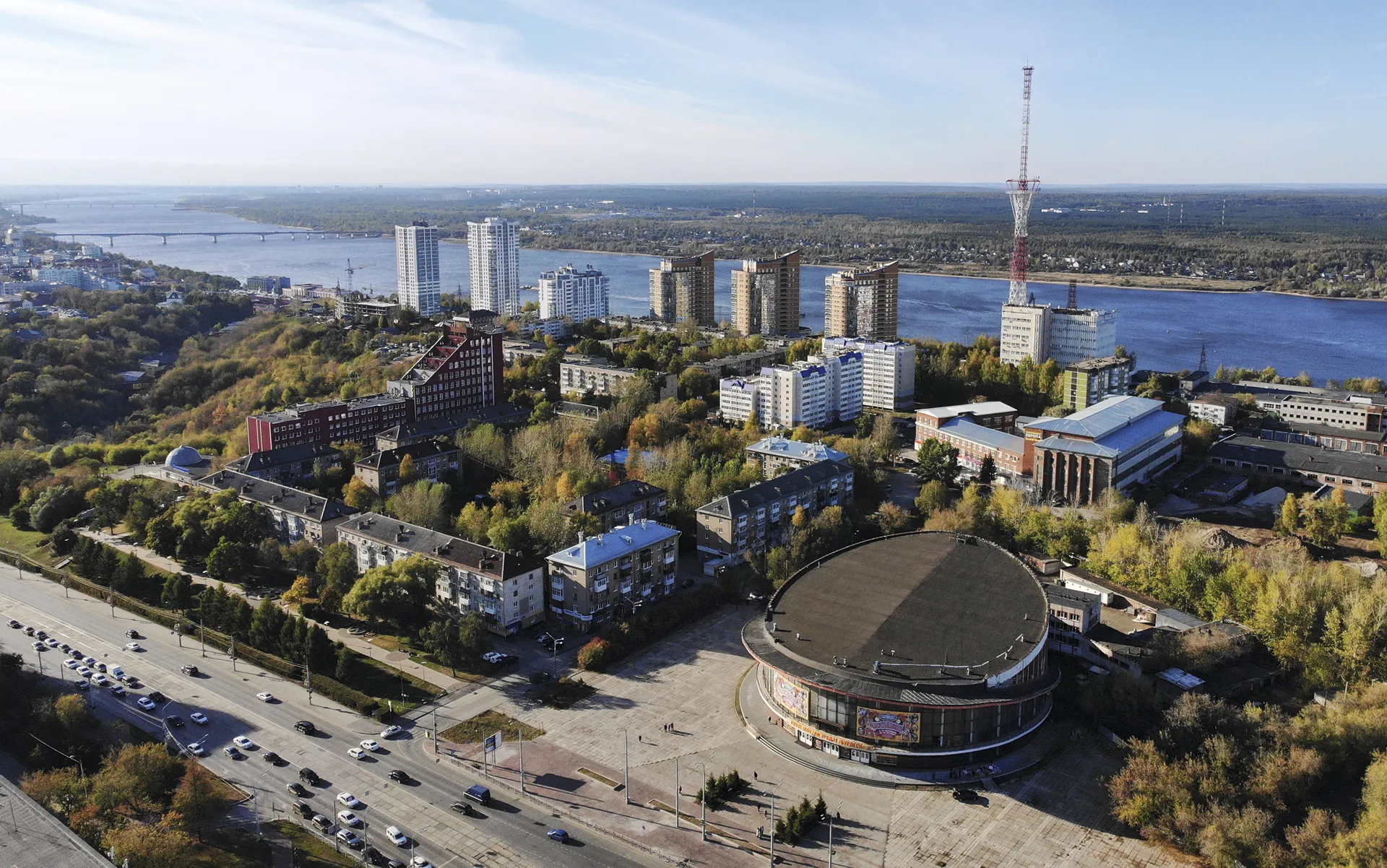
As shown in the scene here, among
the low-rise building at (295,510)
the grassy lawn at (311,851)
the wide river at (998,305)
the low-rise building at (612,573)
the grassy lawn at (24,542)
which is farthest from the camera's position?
the wide river at (998,305)

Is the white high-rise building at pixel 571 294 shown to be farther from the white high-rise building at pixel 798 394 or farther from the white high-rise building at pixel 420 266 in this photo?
the white high-rise building at pixel 798 394

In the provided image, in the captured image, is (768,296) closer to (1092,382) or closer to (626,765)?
(1092,382)

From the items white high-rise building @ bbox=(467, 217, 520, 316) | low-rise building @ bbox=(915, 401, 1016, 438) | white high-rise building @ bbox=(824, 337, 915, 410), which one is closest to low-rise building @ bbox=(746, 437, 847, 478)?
low-rise building @ bbox=(915, 401, 1016, 438)

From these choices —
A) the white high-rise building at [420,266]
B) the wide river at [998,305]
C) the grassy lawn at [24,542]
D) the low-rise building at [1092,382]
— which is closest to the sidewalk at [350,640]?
the grassy lawn at [24,542]

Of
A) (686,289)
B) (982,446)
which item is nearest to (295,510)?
(982,446)

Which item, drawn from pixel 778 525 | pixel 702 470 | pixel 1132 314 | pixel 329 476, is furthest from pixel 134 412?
pixel 1132 314

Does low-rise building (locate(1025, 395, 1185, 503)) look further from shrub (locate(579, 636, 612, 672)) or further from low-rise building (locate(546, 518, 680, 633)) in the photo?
shrub (locate(579, 636, 612, 672))
